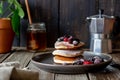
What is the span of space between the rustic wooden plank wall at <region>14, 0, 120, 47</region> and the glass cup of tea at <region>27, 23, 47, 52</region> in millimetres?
129

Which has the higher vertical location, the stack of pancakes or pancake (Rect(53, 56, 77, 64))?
the stack of pancakes

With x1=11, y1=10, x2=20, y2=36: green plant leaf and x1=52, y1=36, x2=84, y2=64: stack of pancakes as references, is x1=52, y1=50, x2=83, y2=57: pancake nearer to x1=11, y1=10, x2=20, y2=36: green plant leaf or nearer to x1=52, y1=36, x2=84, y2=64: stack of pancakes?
x1=52, y1=36, x2=84, y2=64: stack of pancakes

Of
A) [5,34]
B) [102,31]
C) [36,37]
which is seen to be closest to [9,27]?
[5,34]

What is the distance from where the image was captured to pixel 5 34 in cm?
137

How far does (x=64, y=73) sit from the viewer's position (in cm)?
88

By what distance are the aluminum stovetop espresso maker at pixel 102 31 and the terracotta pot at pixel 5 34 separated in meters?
0.44

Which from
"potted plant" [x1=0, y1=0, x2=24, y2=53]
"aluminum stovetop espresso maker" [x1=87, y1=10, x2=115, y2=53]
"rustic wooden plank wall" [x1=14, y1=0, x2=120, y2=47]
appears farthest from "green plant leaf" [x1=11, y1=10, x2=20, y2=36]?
"aluminum stovetop espresso maker" [x1=87, y1=10, x2=115, y2=53]

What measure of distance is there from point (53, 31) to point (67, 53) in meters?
0.60

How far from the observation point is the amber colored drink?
1.41 m

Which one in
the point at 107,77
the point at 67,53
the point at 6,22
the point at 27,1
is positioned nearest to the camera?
the point at 107,77

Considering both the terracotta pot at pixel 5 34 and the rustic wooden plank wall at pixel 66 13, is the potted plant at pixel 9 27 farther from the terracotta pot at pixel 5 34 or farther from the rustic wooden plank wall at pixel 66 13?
the rustic wooden plank wall at pixel 66 13

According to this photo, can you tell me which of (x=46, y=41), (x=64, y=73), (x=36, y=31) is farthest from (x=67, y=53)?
(x=46, y=41)

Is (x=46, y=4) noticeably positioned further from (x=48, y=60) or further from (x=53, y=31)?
(x=48, y=60)

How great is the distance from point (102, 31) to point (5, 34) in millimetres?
506
